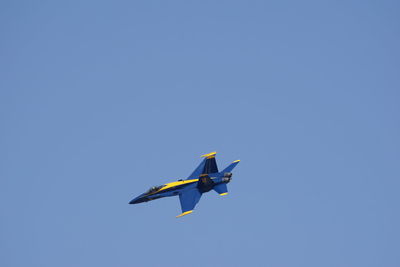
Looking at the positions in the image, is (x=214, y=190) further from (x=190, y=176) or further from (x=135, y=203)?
(x=135, y=203)

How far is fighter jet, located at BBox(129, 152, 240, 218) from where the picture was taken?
114312 millimetres

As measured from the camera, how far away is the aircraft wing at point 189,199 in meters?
112

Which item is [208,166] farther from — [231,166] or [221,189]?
[221,189]

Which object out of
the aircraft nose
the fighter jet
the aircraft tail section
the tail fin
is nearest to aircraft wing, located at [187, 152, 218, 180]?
the fighter jet

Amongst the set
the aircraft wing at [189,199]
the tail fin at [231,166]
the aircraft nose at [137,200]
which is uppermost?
the tail fin at [231,166]

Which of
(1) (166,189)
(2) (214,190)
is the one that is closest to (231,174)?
(2) (214,190)

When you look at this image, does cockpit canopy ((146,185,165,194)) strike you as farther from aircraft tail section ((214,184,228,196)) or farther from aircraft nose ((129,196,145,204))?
aircraft tail section ((214,184,228,196))

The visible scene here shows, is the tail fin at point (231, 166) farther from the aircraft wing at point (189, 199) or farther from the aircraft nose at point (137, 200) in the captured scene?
the aircraft nose at point (137, 200)

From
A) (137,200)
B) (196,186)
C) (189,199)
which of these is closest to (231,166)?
(196,186)

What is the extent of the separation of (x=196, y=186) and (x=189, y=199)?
3065 millimetres

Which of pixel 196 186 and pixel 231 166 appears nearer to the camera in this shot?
pixel 196 186

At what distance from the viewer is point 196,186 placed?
116 meters

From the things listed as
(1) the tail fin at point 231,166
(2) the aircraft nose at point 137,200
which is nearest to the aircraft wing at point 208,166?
(1) the tail fin at point 231,166

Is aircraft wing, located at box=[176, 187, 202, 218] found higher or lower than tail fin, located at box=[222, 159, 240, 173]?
lower
